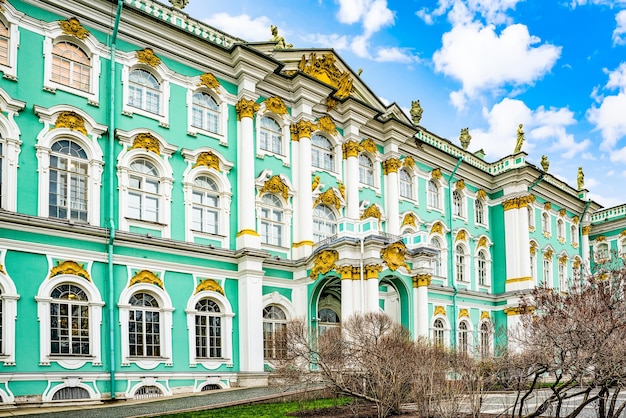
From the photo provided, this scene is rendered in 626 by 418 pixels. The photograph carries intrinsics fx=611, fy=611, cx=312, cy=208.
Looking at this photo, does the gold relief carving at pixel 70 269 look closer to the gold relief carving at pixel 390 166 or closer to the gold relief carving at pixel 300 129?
the gold relief carving at pixel 300 129

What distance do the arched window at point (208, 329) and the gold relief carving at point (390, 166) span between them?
1097 centimetres

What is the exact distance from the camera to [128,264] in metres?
18.5

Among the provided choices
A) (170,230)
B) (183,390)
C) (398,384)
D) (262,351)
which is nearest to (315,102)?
(170,230)

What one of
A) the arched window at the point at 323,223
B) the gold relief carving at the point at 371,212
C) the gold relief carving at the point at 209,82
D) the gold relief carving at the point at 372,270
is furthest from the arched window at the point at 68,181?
the gold relief carving at the point at 371,212

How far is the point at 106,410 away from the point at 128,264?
503 cm

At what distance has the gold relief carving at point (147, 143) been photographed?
63.5ft

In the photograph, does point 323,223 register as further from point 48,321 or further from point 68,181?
point 48,321

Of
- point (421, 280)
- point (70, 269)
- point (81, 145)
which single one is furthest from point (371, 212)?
point (70, 269)

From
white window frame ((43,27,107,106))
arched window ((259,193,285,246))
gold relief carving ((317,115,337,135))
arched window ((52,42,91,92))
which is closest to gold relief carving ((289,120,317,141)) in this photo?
gold relief carving ((317,115,337,135))

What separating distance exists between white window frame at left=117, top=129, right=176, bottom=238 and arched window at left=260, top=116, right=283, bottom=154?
416cm

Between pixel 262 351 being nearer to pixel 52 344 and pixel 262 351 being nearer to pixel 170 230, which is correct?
pixel 170 230

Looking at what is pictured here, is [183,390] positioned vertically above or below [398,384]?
below

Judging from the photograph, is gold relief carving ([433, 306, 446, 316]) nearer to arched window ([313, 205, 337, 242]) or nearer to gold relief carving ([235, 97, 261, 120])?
arched window ([313, 205, 337, 242])

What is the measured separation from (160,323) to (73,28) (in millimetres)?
9346
